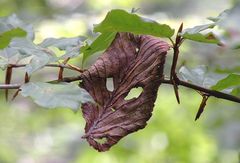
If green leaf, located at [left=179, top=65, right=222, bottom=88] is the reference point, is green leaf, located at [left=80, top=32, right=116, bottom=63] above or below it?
above

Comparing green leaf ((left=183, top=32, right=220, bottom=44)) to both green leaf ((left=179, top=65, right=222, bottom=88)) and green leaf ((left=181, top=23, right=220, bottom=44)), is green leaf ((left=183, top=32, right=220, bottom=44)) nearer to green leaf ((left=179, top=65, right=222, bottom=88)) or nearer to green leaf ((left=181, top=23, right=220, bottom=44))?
green leaf ((left=181, top=23, right=220, bottom=44))

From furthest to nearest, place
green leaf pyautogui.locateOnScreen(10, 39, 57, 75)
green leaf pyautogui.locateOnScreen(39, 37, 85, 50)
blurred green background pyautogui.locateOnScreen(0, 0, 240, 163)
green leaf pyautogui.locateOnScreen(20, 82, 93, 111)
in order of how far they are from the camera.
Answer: blurred green background pyautogui.locateOnScreen(0, 0, 240, 163) < green leaf pyautogui.locateOnScreen(39, 37, 85, 50) < green leaf pyautogui.locateOnScreen(10, 39, 57, 75) < green leaf pyautogui.locateOnScreen(20, 82, 93, 111)

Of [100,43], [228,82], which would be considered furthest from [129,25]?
[228,82]

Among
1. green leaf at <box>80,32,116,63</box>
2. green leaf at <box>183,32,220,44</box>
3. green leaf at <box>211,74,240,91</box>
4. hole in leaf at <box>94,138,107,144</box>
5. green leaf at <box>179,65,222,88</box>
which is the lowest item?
hole in leaf at <box>94,138,107,144</box>

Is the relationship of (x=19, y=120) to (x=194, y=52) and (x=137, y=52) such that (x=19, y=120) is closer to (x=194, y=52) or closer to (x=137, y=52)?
(x=194, y=52)

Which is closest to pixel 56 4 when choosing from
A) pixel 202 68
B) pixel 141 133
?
pixel 141 133

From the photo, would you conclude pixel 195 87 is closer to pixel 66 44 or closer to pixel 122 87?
pixel 122 87

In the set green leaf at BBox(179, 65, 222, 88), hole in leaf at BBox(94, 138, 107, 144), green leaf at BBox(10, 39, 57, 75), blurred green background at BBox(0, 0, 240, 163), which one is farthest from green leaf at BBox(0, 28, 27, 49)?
blurred green background at BBox(0, 0, 240, 163)
